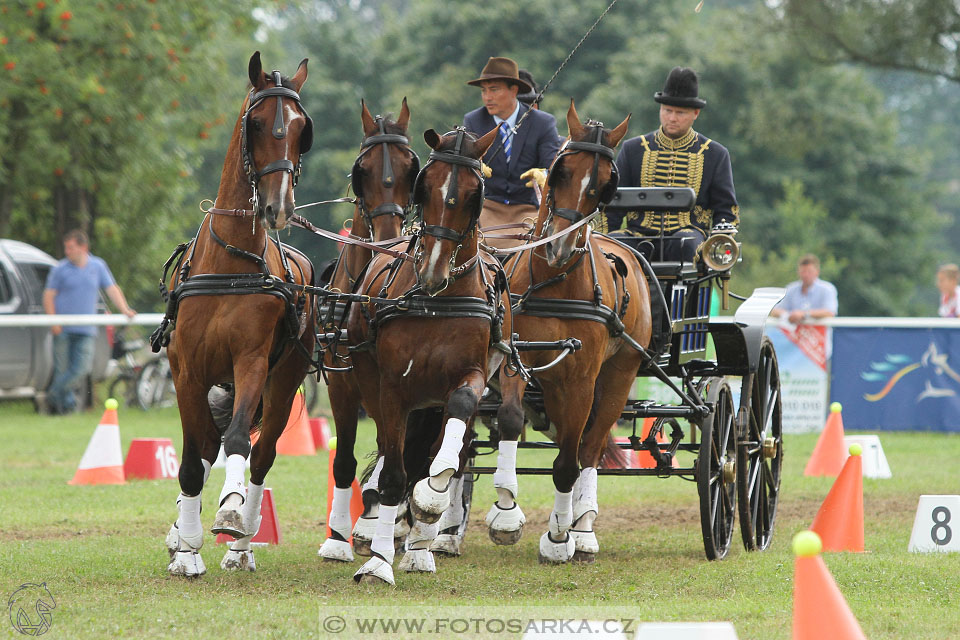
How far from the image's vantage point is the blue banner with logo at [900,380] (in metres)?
15.1

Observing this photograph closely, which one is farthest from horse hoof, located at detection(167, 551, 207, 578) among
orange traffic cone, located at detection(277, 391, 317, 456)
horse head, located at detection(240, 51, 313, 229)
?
orange traffic cone, located at detection(277, 391, 317, 456)

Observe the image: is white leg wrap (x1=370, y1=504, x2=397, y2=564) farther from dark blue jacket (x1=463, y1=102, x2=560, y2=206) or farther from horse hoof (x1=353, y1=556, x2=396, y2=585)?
dark blue jacket (x1=463, y1=102, x2=560, y2=206)

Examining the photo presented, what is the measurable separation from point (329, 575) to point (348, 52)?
32.2 metres

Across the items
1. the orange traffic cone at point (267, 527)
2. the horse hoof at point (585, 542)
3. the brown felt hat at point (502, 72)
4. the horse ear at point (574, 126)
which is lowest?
the orange traffic cone at point (267, 527)

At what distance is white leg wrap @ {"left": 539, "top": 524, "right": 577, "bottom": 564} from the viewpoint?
22.9ft

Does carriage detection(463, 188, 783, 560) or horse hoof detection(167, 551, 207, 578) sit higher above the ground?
carriage detection(463, 188, 783, 560)

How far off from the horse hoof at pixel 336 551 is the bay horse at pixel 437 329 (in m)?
0.95

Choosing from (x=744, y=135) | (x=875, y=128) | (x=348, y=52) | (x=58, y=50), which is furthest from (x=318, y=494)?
(x=348, y=52)

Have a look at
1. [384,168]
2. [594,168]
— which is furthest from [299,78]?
[594,168]

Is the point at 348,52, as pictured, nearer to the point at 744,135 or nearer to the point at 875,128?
the point at 744,135

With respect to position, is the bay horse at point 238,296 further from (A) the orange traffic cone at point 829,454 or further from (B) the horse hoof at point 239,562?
(A) the orange traffic cone at point 829,454

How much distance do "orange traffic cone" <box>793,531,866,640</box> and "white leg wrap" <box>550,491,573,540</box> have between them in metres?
3.14

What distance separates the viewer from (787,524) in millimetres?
8969

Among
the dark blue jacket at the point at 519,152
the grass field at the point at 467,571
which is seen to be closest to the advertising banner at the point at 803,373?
the grass field at the point at 467,571
